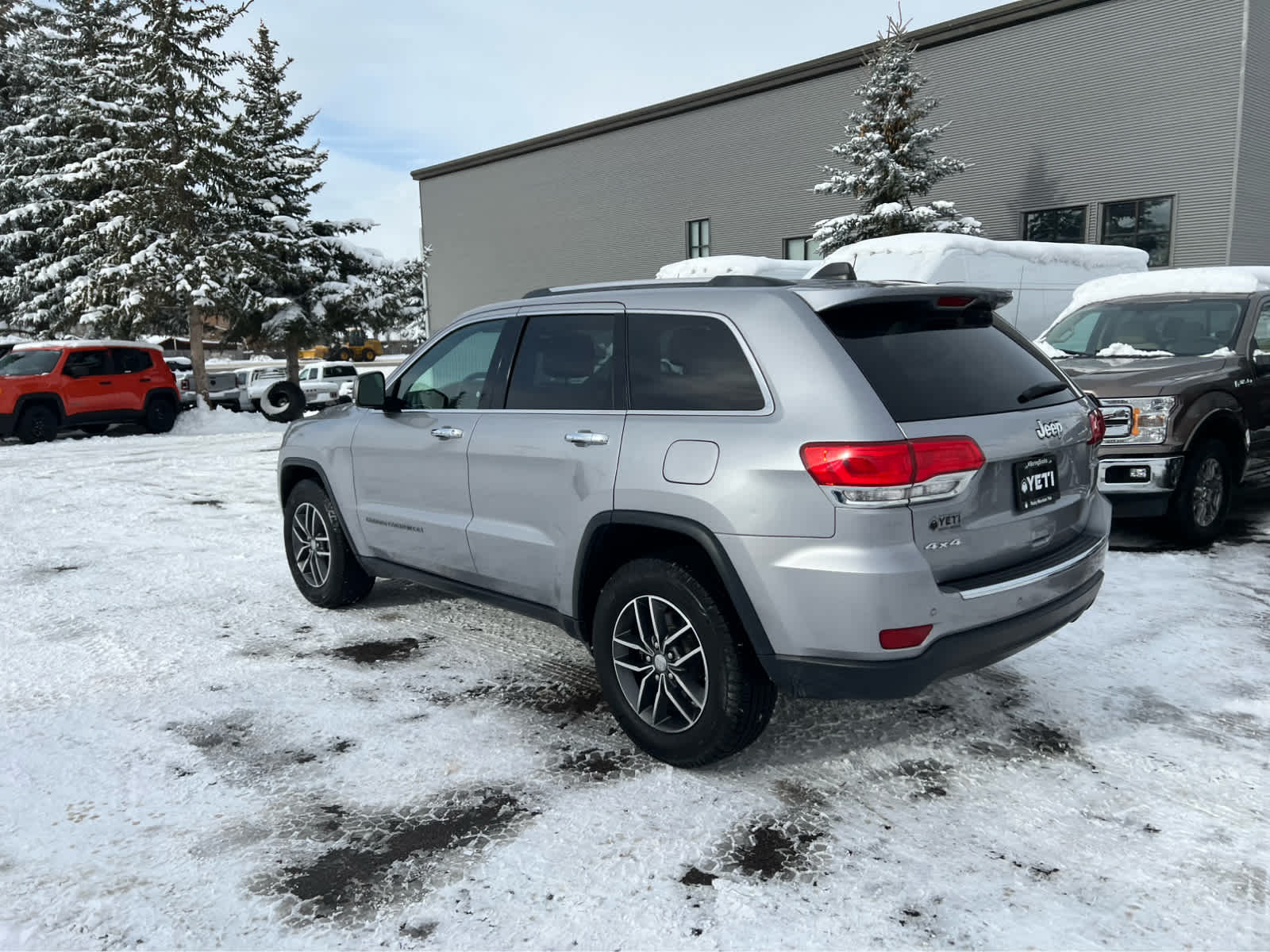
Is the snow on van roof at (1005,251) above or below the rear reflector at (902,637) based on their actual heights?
above

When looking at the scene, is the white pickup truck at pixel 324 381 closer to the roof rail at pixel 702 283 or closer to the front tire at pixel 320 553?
the front tire at pixel 320 553

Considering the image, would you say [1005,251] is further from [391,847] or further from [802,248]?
[802,248]

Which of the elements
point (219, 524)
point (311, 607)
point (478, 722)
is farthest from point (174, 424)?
point (478, 722)

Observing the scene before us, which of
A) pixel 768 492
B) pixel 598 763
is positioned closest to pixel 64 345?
pixel 598 763

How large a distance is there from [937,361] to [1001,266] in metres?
12.2

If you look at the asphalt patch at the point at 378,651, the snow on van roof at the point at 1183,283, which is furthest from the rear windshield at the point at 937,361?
the snow on van roof at the point at 1183,283

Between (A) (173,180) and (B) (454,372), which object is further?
(A) (173,180)

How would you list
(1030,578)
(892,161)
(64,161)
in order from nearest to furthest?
(1030,578), (892,161), (64,161)

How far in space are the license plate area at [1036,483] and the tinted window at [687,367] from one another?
3.15ft

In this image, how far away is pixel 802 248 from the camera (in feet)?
101

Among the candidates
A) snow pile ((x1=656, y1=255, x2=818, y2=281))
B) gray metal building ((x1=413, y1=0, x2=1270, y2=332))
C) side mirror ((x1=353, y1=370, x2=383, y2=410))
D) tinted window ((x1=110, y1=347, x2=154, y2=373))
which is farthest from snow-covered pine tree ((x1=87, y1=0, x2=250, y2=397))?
side mirror ((x1=353, y1=370, x2=383, y2=410))

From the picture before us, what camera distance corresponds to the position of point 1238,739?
367 centimetres

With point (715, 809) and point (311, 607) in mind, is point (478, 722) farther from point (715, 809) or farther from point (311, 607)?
point (311, 607)

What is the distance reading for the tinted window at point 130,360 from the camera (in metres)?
17.8
